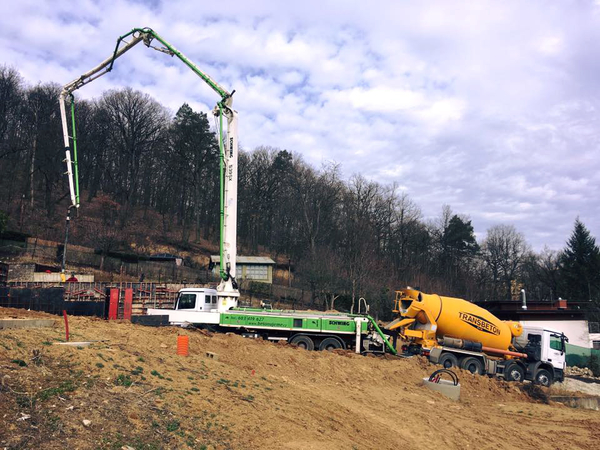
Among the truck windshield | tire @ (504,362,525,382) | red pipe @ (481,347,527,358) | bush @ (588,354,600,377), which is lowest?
bush @ (588,354,600,377)

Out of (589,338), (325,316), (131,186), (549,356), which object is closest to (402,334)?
(325,316)

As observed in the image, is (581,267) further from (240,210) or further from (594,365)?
(240,210)

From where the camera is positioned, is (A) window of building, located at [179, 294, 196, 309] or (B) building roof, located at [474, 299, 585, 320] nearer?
(A) window of building, located at [179, 294, 196, 309]

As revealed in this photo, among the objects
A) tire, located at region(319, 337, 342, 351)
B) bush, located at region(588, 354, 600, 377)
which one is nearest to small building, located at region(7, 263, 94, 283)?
tire, located at region(319, 337, 342, 351)

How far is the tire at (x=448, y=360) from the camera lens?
2147 cm

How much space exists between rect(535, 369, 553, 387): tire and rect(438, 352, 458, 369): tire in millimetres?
4392

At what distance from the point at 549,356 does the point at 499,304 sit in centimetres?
1669

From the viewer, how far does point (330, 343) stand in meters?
21.4

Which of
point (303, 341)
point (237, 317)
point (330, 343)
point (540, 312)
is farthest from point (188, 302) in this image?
point (540, 312)

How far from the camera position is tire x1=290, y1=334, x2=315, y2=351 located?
21.2 meters

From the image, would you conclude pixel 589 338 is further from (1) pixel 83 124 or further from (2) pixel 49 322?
(1) pixel 83 124

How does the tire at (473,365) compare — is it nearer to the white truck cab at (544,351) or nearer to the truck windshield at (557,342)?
the white truck cab at (544,351)

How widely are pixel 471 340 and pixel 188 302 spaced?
12.8 m

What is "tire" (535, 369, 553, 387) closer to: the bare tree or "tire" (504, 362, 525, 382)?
"tire" (504, 362, 525, 382)
